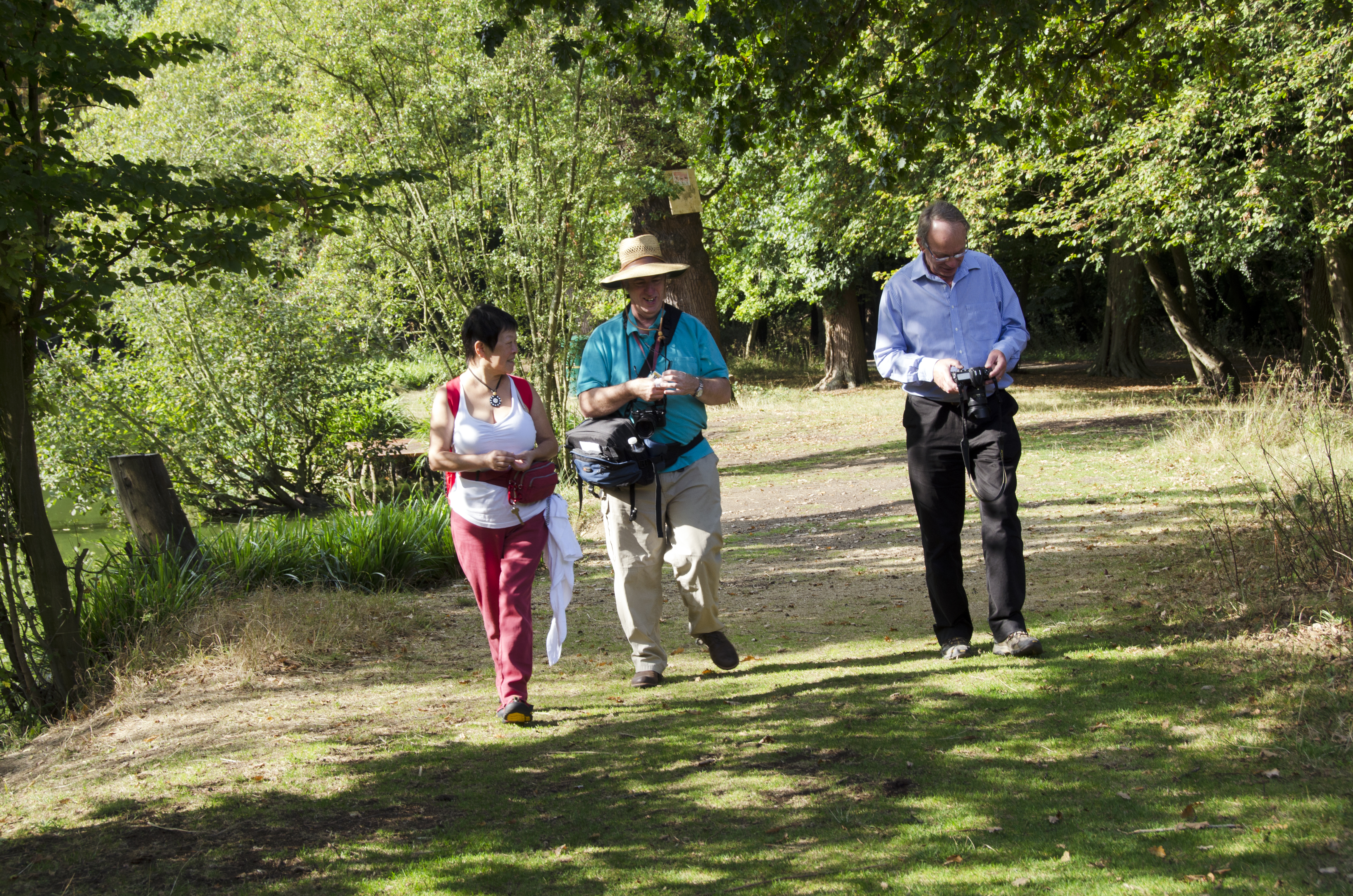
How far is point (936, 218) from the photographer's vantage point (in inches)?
206

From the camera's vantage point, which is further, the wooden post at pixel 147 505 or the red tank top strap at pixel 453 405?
the wooden post at pixel 147 505

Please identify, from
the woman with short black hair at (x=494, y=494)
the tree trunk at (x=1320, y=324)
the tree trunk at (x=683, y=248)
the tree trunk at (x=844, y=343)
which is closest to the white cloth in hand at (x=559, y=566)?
the woman with short black hair at (x=494, y=494)

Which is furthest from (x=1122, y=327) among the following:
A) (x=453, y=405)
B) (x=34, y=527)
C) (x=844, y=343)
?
(x=34, y=527)

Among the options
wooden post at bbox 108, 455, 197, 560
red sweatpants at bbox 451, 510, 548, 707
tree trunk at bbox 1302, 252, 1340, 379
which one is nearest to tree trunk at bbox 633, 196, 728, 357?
wooden post at bbox 108, 455, 197, 560

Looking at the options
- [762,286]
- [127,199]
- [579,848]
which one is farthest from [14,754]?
[762,286]

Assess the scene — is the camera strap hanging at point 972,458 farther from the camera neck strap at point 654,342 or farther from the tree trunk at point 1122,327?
the tree trunk at point 1122,327

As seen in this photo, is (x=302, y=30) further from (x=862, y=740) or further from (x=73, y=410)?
(x=862, y=740)

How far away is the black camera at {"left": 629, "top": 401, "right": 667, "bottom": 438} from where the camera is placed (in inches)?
202

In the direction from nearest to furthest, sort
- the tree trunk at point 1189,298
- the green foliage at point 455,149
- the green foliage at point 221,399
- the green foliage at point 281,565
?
the green foliage at point 281,565, the green foliage at point 455,149, the green foliage at point 221,399, the tree trunk at point 1189,298

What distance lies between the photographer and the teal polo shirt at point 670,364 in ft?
17.1

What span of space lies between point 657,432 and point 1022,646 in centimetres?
196

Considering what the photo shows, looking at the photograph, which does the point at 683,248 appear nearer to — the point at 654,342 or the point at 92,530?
the point at 92,530

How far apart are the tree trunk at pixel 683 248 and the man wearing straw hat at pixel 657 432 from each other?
992 cm

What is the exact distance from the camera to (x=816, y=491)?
12.8 m
